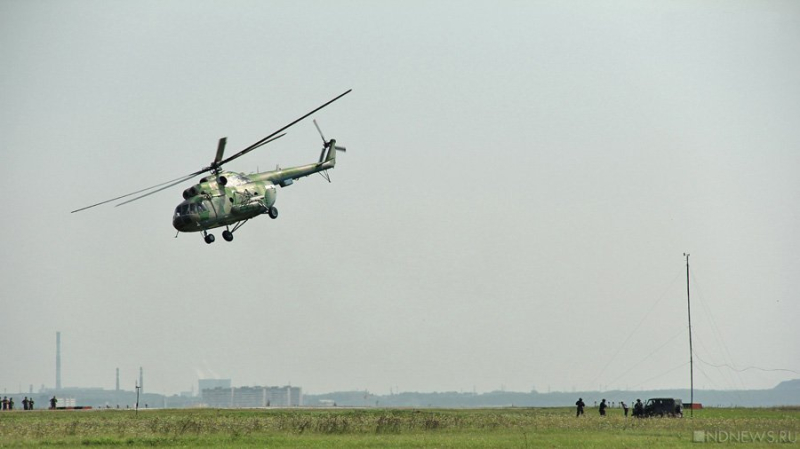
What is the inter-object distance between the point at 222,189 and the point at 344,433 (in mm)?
18917

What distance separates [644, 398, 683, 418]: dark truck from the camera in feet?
254

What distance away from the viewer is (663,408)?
255 feet

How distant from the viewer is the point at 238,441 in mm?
53500

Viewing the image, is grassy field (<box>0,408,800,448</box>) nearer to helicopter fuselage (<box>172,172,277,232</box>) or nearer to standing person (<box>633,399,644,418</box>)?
standing person (<box>633,399,644,418</box>)

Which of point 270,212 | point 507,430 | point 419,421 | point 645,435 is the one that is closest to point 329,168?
point 270,212

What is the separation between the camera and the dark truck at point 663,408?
77356 millimetres

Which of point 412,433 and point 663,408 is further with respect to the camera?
point 663,408

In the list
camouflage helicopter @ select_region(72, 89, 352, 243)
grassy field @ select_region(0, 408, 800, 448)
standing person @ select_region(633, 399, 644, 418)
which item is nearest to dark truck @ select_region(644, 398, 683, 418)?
standing person @ select_region(633, 399, 644, 418)

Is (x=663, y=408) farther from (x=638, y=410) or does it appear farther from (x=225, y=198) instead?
(x=225, y=198)

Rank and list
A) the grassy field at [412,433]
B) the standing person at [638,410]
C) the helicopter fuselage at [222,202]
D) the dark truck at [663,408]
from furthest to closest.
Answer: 1. the standing person at [638,410]
2. the dark truck at [663,408]
3. the helicopter fuselage at [222,202]
4. the grassy field at [412,433]

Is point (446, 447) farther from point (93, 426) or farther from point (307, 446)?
point (93, 426)

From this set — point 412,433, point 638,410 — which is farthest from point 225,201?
point 638,410

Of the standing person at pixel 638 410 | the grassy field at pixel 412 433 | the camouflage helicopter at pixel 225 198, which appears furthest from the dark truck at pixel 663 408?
the camouflage helicopter at pixel 225 198

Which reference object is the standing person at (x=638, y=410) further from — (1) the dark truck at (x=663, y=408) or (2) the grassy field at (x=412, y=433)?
(2) the grassy field at (x=412, y=433)
